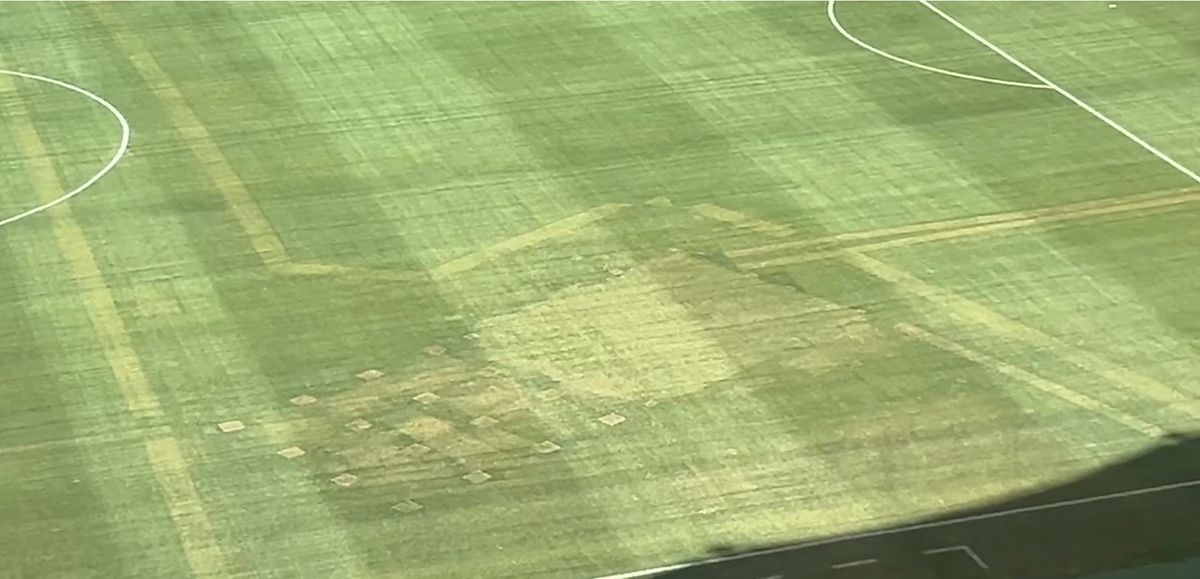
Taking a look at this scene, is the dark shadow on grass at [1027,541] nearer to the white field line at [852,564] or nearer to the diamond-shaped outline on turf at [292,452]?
the white field line at [852,564]

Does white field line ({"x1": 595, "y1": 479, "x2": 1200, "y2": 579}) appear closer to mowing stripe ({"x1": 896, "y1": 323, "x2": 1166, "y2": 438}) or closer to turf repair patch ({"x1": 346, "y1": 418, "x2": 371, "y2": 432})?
mowing stripe ({"x1": 896, "y1": 323, "x2": 1166, "y2": 438})

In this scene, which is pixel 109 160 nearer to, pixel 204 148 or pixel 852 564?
pixel 204 148

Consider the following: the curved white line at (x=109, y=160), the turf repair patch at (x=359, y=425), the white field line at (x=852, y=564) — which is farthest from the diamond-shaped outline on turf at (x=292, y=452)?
the curved white line at (x=109, y=160)

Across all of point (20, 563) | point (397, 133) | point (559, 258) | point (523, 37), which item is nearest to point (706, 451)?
point (559, 258)

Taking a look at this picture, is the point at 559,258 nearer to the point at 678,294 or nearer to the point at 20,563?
the point at 678,294

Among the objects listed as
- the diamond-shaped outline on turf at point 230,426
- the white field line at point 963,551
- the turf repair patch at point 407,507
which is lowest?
the diamond-shaped outline on turf at point 230,426

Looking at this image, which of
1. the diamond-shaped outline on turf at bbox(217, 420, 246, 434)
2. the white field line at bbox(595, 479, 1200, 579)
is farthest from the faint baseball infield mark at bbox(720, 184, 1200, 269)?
the diamond-shaped outline on turf at bbox(217, 420, 246, 434)
